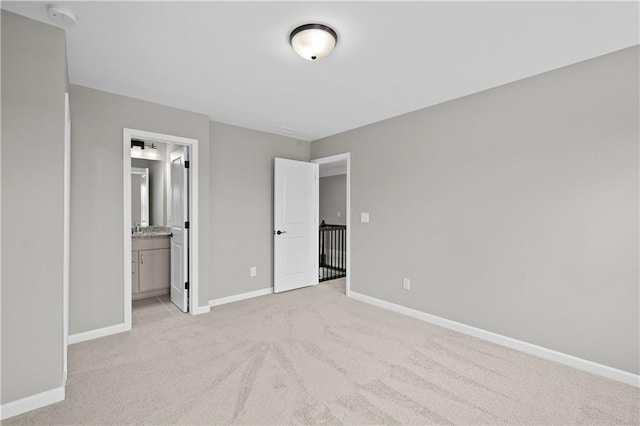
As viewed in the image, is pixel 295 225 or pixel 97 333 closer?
pixel 97 333

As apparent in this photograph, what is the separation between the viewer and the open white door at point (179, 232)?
3.60 m

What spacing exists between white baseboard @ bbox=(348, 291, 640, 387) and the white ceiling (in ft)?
7.66

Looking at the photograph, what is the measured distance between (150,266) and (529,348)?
451 centimetres

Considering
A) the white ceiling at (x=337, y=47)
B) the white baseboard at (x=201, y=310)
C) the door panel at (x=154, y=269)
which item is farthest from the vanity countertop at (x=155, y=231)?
the white ceiling at (x=337, y=47)

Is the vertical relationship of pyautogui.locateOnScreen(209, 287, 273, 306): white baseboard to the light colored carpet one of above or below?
above

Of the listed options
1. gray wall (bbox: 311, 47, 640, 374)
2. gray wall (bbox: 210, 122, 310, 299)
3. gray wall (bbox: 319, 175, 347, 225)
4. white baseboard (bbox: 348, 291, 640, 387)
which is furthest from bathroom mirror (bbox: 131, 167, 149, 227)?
gray wall (bbox: 319, 175, 347, 225)

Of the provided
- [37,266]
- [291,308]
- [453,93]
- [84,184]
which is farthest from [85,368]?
[453,93]

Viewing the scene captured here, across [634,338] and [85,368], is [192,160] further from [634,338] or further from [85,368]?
[634,338]

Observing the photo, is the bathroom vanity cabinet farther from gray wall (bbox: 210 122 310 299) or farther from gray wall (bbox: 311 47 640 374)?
gray wall (bbox: 311 47 640 374)

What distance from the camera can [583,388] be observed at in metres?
2.09

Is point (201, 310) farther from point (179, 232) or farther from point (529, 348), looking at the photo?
point (529, 348)

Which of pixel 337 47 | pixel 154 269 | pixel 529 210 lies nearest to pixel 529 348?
pixel 529 210

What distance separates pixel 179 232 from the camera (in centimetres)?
377

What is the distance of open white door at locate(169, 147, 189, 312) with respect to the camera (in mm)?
3598
